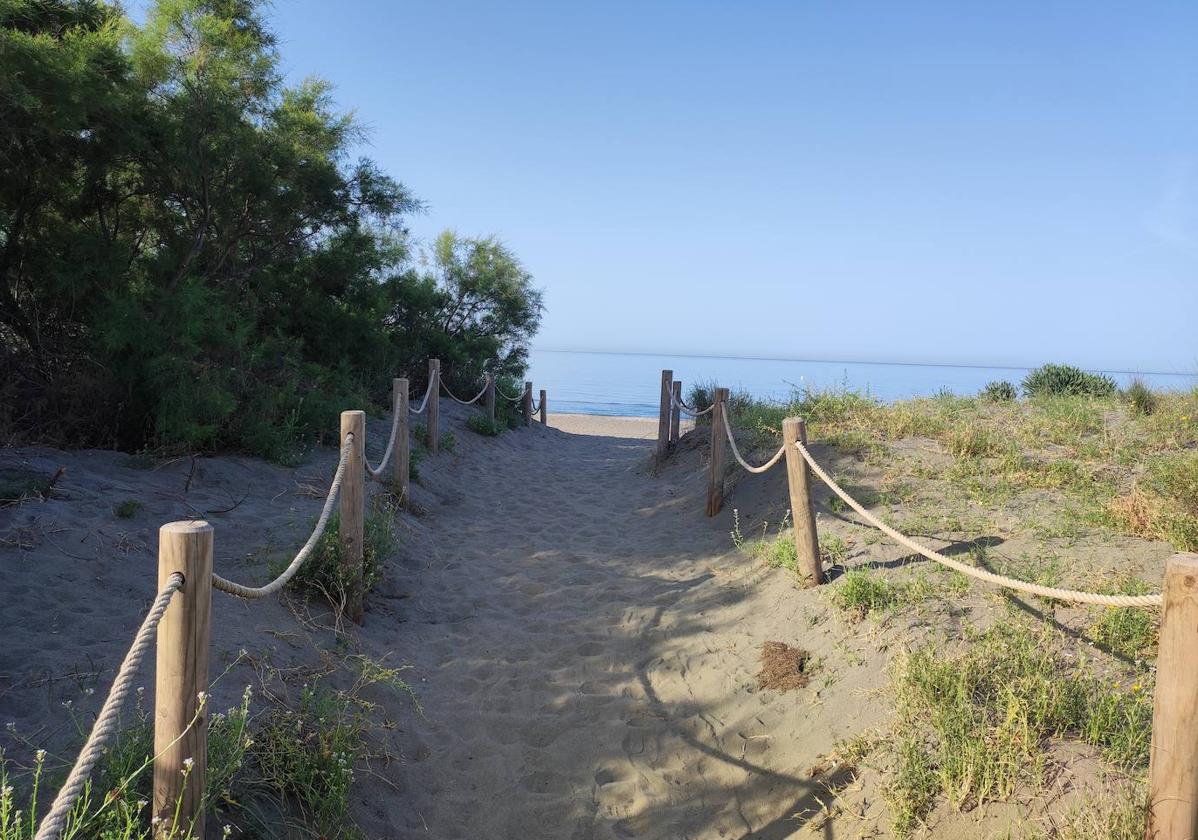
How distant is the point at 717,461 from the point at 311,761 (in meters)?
5.19

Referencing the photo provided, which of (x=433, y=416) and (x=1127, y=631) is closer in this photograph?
(x=1127, y=631)

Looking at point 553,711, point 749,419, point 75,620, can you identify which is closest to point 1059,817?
point 553,711

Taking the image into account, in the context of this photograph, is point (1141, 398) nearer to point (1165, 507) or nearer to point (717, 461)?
point (1165, 507)

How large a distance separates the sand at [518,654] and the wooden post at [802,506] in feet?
0.86

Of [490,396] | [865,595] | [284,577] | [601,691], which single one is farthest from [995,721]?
[490,396]

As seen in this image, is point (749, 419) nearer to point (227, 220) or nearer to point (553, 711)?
point (553, 711)

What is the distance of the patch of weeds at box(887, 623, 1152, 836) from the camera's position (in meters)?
2.86

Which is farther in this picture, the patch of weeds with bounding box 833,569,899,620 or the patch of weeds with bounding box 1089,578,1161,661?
the patch of weeds with bounding box 833,569,899,620

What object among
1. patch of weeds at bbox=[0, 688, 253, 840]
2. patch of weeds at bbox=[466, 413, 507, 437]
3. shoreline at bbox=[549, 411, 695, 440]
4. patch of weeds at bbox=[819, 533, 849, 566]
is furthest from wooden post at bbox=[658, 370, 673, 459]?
patch of weeds at bbox=[0, 688, 253, 840]

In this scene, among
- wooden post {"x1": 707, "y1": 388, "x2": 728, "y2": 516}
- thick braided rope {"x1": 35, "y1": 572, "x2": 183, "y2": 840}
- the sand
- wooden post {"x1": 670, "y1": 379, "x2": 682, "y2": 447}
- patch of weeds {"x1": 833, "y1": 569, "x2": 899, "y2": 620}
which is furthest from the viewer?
wooden post {"x1": 670, "y1": 379, "x2": 682, "y2": 447}

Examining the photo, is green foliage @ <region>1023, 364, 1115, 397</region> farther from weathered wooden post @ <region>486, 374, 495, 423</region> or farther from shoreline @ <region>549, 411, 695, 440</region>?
weathered wooden post @ <region>486, 374, 495, 423</region>

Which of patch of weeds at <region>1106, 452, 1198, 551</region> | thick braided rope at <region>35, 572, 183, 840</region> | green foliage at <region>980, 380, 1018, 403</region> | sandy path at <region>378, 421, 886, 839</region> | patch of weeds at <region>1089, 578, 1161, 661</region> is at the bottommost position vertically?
sandy path at <region>378, 421, 886, 839</region>

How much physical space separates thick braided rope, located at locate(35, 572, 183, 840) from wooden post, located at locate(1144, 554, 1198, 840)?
2.85m

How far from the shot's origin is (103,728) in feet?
6.01
